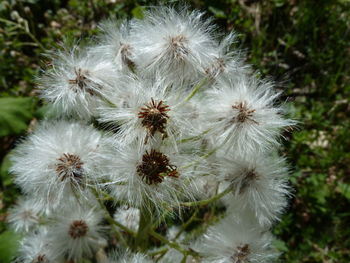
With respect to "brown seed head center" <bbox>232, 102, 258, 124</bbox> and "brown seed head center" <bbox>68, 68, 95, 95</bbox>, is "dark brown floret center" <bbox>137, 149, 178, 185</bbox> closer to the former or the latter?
"brown seed head center" <bbox>232, 102, 258, 124</bbox>

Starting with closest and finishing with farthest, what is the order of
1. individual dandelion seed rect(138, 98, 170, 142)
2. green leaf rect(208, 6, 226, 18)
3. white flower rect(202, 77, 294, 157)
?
1. individual dandelion seed rect(138, 98, 170, 142)
2. white flower rect(202, 77, 294, 157)
3. green leaf rect(208, 6, 226, 18)

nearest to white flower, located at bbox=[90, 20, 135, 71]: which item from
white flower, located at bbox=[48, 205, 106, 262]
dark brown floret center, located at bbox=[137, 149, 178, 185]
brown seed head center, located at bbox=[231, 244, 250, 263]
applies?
dark brown floret center, located at bbox=[137, 149, 178, 185]

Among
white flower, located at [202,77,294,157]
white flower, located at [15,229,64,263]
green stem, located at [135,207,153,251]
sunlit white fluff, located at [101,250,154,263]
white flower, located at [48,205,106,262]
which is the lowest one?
white flower, located at [15,229,64,263]

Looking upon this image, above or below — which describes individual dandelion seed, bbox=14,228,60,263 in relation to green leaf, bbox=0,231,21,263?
above

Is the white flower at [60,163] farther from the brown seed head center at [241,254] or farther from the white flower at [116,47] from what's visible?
the brown seed head center at [241,254]

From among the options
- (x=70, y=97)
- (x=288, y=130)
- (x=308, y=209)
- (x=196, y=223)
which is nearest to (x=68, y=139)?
(x=70, y=97)

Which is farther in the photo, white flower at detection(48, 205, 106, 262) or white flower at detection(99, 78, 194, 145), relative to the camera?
white flower at detection(48, 205, 106, 262)

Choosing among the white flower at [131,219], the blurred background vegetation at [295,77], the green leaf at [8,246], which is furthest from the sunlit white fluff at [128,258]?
the blurred background vegetation at [295,77]
